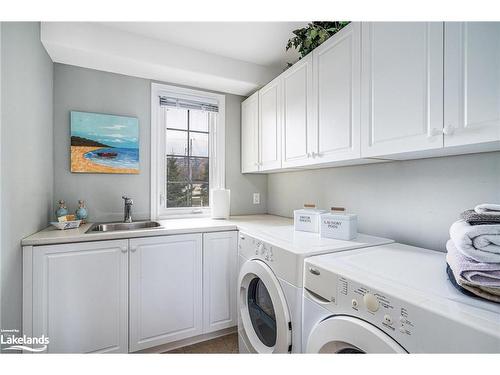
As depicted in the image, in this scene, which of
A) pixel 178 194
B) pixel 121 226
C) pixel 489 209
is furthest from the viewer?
pixel 178 194

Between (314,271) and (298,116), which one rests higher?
(298,116)

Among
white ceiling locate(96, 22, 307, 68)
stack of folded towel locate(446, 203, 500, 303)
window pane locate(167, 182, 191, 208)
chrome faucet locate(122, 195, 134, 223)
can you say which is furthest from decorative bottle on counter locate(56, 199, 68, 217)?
stack of folded towel locate(446, 203, 500, 303)

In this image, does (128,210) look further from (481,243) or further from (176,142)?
(481,243)

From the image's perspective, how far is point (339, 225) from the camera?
146cm

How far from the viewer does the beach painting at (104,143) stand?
77.7 inches

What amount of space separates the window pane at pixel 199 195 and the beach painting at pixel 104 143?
59cm

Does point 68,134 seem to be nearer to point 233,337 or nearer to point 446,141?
point 233,337

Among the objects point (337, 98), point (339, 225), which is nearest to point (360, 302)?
point (339, 225)

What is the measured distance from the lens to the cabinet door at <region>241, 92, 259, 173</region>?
2377 millimetres

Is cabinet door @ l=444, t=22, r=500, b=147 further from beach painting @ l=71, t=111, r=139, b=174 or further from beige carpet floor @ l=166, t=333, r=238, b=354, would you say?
beach painting @ l=71, t=111, r=139, b=174

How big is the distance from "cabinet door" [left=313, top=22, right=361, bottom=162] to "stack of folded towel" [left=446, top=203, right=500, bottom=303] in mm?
668

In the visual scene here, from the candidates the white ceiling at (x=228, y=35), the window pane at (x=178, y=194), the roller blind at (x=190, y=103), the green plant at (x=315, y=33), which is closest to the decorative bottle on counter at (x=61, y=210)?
the window pane at (x=178, y=194)

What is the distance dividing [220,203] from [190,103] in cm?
107
